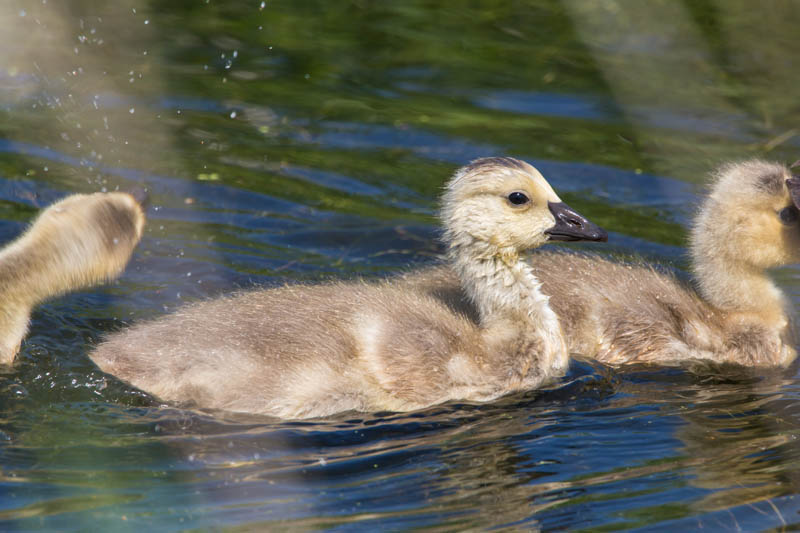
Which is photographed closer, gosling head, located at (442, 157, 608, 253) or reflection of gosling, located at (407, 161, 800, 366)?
gosling head, located at (442, 157, 608, 253)

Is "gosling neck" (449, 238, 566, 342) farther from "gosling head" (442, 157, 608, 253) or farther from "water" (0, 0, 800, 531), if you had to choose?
"water" (0, 0, 800, 531)

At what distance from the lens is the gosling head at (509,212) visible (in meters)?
5.55

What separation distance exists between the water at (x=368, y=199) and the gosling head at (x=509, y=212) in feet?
2.37

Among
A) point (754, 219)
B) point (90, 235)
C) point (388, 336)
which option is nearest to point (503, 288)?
point (388, 336)

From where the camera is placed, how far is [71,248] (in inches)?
A: 191

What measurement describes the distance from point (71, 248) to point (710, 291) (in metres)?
3.34

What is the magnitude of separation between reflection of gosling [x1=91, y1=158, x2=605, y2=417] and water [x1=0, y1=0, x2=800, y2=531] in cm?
11

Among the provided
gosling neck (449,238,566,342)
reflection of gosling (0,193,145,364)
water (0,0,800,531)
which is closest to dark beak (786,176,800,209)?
water (0,0,800,531)

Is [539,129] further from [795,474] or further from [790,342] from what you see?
[795,474]

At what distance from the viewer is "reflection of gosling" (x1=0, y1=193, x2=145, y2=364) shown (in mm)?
4844

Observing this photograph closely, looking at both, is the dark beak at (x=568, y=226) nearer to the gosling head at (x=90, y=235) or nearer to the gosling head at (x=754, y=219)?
the gosling head at (x=754, y=219)

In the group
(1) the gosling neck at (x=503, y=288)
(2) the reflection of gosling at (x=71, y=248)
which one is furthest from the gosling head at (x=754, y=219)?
(2) the reflection of gosling at (x=71, y=248)

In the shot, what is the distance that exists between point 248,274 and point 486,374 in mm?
1976

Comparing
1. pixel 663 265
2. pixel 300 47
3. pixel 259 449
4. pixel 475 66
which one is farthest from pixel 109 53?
pixel 259 449
